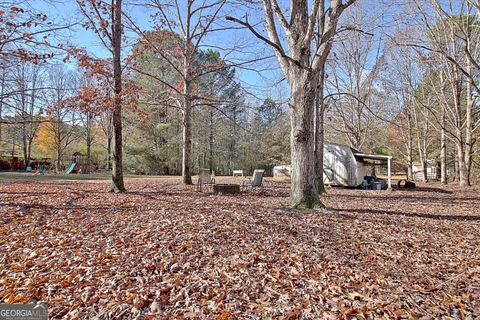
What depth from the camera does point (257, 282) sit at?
3.02 metres

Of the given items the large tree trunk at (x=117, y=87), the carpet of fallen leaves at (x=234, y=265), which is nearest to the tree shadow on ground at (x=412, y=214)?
the carpet of fallen leaves at (x=234, y=265)

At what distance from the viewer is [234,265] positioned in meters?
3.39

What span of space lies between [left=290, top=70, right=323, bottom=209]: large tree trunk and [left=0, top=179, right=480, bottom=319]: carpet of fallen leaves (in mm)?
646

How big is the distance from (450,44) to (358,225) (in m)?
15.0

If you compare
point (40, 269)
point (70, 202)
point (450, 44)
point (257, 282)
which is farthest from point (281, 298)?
point (450, 44)

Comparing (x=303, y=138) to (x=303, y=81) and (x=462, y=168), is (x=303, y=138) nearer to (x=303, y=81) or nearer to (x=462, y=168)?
(x=303, y=81)

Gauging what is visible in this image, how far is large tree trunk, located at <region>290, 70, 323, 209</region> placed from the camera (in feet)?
20.6

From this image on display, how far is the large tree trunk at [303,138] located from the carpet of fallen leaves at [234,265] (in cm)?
65

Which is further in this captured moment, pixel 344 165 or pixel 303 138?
pixel 344 165

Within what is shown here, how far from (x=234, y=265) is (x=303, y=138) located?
3658 mm

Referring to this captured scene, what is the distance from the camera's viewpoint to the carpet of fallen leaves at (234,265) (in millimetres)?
2580

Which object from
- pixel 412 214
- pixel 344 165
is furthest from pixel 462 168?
pixel 412 214

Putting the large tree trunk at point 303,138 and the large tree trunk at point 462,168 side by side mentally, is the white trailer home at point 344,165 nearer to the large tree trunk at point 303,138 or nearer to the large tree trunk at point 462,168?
the large tree trunk at point 462,168

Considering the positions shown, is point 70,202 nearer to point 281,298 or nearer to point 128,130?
point 281,298
